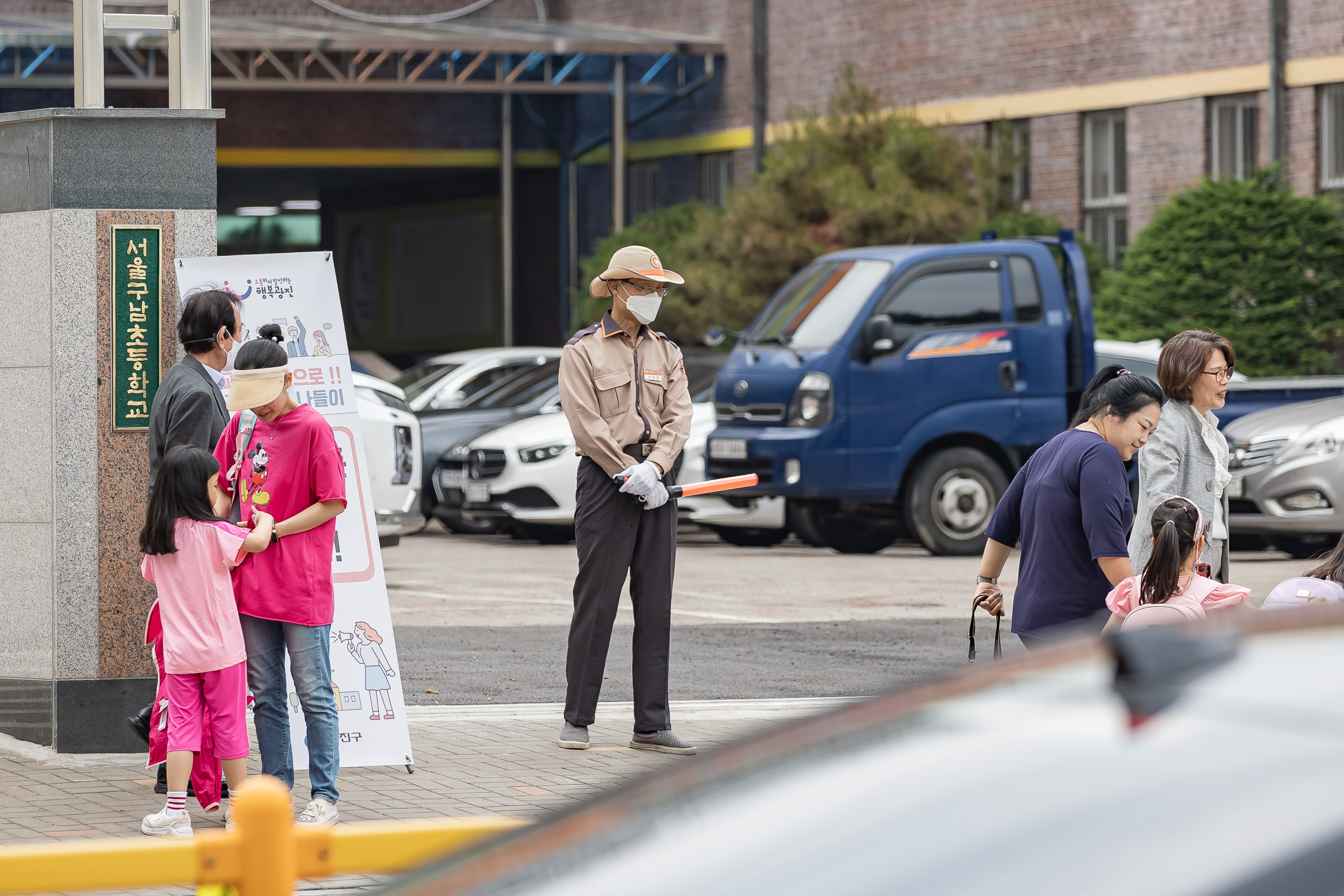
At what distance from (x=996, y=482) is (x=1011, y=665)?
14.5m

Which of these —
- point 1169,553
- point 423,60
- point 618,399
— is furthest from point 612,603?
point 423,60

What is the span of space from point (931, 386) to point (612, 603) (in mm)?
8805

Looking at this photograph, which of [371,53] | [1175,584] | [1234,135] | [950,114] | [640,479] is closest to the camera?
[1175,584]

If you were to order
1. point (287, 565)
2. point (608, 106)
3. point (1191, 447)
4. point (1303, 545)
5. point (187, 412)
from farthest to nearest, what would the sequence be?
point (608, 106)
point (1303, 545)
point (1191, 447)
point (187, 412)
point (287, 565)

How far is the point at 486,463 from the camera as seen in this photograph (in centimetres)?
1733

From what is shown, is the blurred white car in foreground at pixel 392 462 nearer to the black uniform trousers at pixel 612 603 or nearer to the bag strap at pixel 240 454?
the black uniform trousers at pixel 612 603

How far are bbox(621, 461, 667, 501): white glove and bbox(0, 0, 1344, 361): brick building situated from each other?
1768 centimetres

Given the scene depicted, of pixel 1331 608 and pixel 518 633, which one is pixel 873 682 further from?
pixel 1331 608

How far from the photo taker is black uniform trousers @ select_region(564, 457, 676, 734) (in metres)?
8.00

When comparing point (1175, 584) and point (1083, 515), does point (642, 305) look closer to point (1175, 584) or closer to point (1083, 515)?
→ point (1083, 515)

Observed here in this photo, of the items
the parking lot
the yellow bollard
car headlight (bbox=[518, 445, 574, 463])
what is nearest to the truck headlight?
the parking lot

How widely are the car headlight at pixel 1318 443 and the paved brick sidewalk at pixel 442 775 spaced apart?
23.7 feet

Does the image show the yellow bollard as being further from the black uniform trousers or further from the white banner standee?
the black uniform trousers

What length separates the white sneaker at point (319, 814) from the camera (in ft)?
20.9
